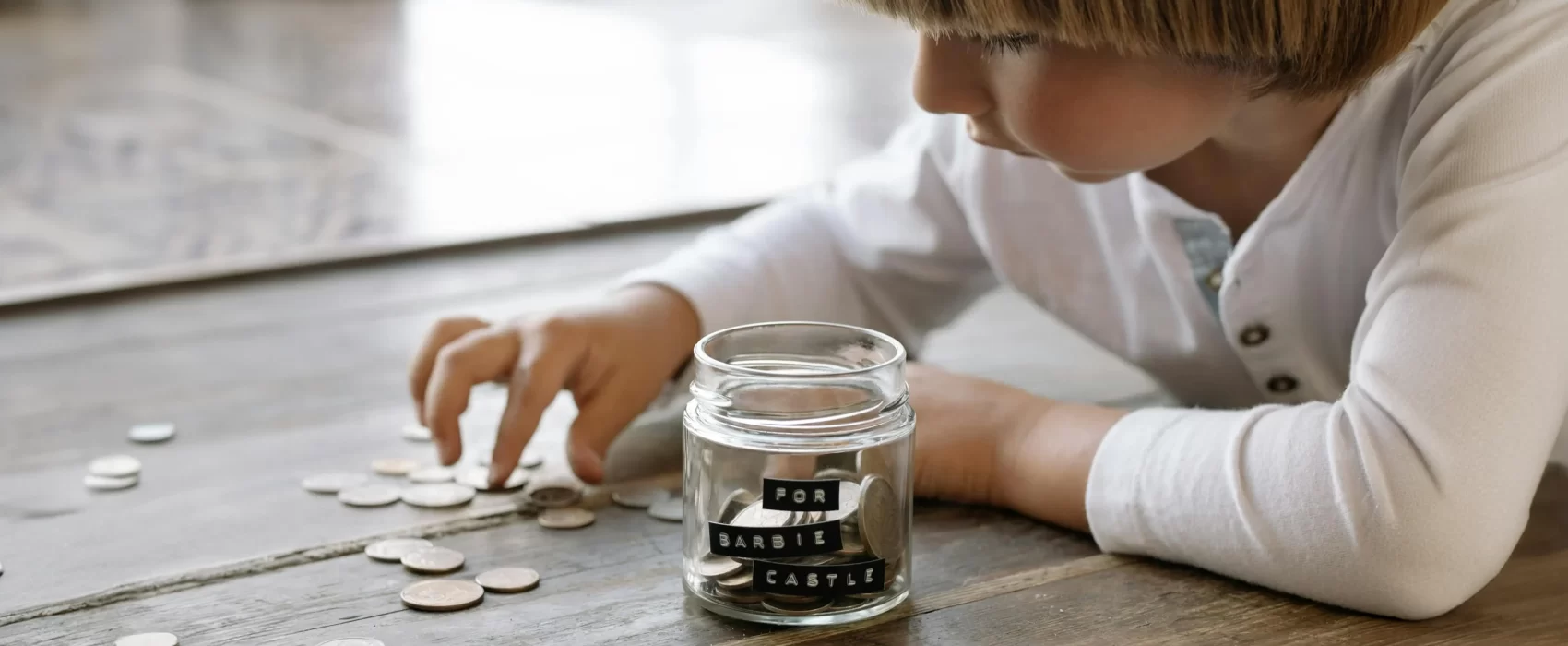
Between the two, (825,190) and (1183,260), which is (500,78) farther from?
(1183,260)

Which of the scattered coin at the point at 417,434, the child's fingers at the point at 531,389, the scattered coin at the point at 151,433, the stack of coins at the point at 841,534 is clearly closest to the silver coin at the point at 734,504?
the stack of coins at the point at 841,534

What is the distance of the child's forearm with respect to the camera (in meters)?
0.84

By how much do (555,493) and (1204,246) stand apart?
0.42m

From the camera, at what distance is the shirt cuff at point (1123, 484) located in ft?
2.63

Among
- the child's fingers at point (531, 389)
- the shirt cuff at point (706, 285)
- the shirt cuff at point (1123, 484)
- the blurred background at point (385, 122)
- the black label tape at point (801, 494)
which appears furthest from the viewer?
the blurred background at point (385, 122)

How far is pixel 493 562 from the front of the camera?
808 millimetres

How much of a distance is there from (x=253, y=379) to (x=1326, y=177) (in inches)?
28.9

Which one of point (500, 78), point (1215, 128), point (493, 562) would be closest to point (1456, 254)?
→ point (1215, 128)

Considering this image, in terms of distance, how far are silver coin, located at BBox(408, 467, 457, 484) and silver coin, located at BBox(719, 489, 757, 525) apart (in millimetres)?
260

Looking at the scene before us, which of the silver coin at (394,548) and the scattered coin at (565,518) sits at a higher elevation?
the silver coin at (394,548)

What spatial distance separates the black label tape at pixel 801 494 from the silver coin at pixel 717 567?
42mm

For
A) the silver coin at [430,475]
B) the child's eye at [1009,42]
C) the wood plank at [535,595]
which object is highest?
the child's eye at [1009,42]

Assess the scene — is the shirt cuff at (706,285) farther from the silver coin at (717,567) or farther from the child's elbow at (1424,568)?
the child's elbow at (1424,568)

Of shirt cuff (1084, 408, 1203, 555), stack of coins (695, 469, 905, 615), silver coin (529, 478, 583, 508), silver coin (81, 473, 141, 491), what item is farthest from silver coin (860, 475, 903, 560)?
silver coin (81, 473, 141, 491)
